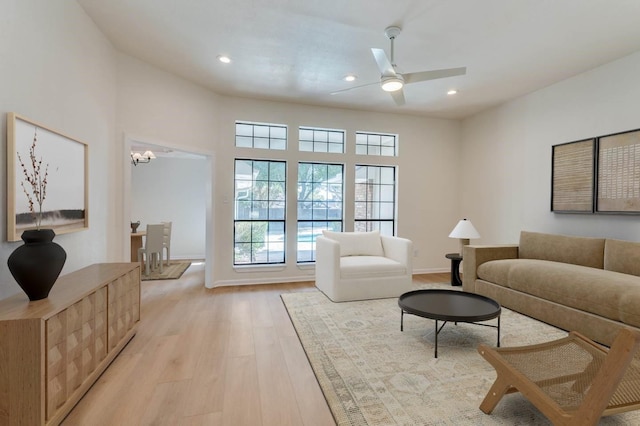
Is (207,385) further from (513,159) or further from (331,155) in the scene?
(513,159)

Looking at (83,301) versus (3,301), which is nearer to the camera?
→ (3,301)

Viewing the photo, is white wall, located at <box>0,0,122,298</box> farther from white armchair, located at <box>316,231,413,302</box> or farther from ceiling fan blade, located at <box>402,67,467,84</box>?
ceiling fan blade, located at <box>402,67,467,84</box>

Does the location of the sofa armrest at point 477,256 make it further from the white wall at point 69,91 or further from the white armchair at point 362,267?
the white wall at point 69,91

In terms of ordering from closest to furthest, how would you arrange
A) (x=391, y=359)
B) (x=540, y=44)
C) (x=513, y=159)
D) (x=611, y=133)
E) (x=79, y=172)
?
(x=391, y=359) → (x=79, y=172) → (x=540, y=44) → (x=611, y=133) → (x=513, y=159)

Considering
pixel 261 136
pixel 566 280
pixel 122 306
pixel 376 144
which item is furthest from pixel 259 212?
pixel 566 280

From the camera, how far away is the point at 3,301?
5.51 ft

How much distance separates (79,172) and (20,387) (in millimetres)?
1726

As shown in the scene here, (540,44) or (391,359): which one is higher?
(540,44)

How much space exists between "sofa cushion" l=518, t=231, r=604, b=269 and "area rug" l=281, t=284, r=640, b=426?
0.95 m

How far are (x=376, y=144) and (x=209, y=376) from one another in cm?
448

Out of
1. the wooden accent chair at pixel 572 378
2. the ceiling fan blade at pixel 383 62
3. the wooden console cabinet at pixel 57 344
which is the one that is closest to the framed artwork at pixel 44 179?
the wooden console cabinet at pixel 57 344

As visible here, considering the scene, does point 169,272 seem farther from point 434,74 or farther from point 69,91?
point 434,74

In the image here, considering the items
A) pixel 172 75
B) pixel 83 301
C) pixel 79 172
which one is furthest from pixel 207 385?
pixel 172 75

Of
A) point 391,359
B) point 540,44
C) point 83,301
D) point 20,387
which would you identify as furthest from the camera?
point 540,44
